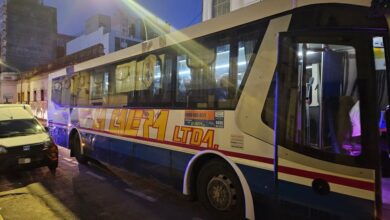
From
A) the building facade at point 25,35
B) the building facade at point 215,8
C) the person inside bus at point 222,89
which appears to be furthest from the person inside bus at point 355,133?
the building facade at point 25,35

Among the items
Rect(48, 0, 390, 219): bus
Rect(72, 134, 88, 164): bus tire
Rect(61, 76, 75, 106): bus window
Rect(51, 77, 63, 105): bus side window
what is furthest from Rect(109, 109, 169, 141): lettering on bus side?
Rect(51, 77, 63, 105): bus side window

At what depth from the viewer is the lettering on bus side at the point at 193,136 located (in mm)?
5102

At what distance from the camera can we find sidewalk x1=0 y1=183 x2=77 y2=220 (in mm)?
5547

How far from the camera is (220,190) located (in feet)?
16.4

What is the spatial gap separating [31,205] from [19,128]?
350 centimetres

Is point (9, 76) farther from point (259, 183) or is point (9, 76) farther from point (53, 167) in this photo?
point (259, 183)

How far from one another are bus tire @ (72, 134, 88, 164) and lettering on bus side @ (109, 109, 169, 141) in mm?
2282

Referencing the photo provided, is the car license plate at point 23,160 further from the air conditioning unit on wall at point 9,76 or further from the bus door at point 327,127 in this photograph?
the air conditioning unit on wall at point 9,76

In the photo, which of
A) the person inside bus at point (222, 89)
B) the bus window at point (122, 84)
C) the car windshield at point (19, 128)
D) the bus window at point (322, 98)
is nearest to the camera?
the bus window at point (322, 98)

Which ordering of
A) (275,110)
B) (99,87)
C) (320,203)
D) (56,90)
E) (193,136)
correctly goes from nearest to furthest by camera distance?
(320,203)
(275,110)
(193,136)
(99,87)
(56,90)

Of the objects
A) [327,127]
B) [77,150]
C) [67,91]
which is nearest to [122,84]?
[77,150]

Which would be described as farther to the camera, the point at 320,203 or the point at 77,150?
the point at 77,150

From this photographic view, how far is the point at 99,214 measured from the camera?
556 centimetres

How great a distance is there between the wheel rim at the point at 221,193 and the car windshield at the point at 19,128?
19.1ft
